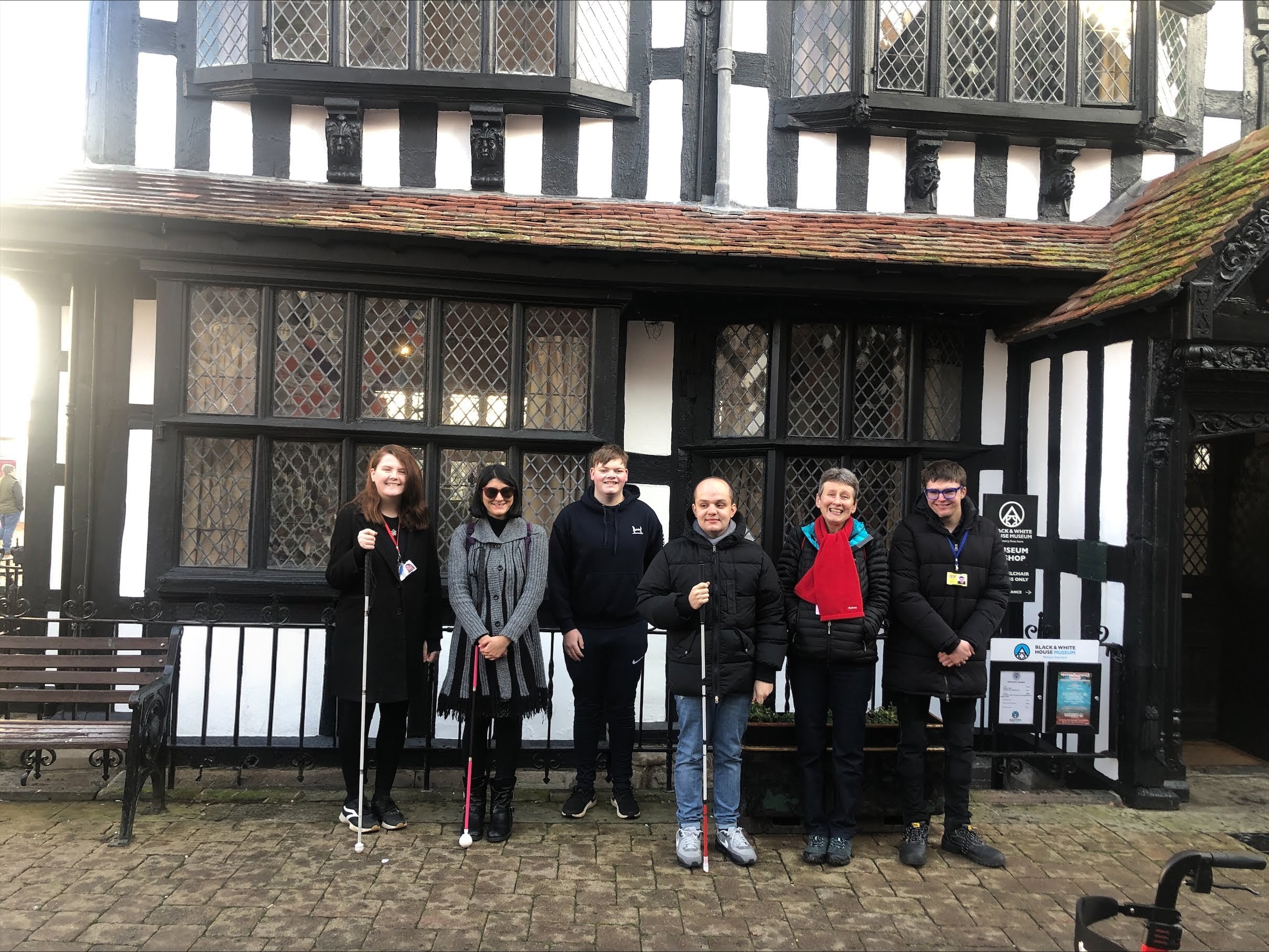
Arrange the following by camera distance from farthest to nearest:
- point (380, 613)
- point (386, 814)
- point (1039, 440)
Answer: point (1039, 440)
point (386, 814)
point (380, 613)

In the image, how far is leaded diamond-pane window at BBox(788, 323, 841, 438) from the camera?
21.8ft

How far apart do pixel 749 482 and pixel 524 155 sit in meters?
2.97

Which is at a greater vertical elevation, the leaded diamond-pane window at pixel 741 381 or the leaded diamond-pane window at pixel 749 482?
the leaded diamond-pane window at pixel 741 381

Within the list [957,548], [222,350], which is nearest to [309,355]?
[222,350]

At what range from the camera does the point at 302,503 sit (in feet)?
20.6

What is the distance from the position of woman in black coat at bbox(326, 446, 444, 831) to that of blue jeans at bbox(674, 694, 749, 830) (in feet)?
4.90

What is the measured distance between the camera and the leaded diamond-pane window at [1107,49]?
6961mm

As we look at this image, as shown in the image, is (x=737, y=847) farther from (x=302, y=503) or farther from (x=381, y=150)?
(x=381, y=150)

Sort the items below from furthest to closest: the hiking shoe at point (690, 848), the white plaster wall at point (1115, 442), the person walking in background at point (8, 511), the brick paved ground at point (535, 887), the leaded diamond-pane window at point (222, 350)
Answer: the person walking in background at point (8, 511) → the leaded diamond-pane window at point (222, 350) → the white plaster wall at point (1115, 442) → the hiking shoe at point (690, 848) → the brick paved ground at point (535, 887)

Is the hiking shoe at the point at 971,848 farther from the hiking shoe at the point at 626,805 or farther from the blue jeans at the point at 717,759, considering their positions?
the hiking shoe at the point at 626,805

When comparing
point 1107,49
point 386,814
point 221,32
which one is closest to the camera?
point 386,814

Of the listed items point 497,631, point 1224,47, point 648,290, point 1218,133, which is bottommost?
point 497,631

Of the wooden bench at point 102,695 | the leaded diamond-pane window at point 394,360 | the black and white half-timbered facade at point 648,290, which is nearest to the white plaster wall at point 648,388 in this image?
the black and white half-timbered facade at point 648,290

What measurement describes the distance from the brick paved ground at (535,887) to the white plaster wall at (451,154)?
4.38 metres
